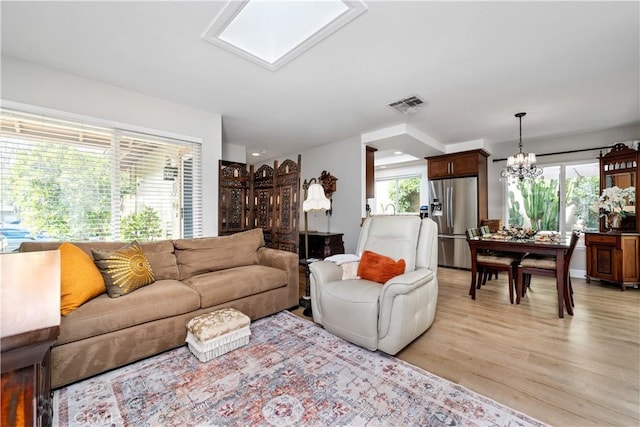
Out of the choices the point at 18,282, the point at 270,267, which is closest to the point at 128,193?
the point at 270,267

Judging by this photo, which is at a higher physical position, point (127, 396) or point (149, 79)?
point (149, 79)

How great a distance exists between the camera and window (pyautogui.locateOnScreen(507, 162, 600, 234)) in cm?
459

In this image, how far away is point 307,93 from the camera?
3.07 m

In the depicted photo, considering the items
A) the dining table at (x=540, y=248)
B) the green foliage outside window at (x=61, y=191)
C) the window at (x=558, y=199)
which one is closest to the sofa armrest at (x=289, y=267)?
the green foliage outside window at (x=61, y=191)

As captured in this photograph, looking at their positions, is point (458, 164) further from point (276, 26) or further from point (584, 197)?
point (276, 26)

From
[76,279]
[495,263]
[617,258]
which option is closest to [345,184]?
[495,263]

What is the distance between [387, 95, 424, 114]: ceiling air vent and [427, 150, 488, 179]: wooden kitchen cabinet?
215 centimetres

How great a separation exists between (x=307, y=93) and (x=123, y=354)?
2964 millimetres

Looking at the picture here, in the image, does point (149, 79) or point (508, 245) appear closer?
point (149, 79)

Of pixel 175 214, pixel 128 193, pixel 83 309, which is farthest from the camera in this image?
pixel 175 214

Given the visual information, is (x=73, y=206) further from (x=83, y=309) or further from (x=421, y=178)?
(x=421, y=178)

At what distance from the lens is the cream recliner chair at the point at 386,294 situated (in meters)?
1.96

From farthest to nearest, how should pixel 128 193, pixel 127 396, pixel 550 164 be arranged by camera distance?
1. pixel 550 164
2. pixel 128 193
3. pixel 127 396

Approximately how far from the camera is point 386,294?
6.48 feet
